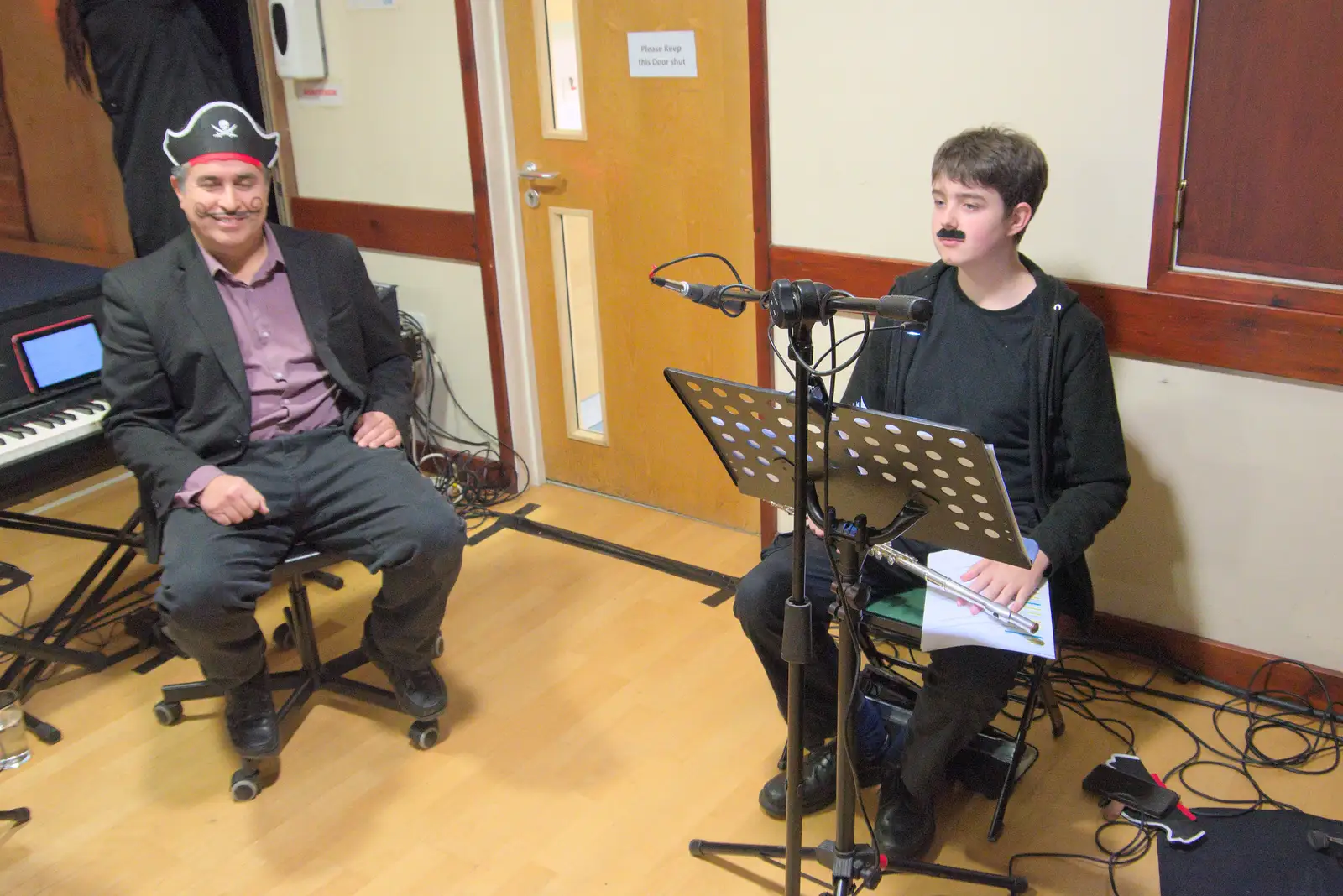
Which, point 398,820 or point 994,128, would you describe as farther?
point 398,820

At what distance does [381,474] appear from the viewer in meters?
2.58

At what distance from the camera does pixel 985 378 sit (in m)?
2.25

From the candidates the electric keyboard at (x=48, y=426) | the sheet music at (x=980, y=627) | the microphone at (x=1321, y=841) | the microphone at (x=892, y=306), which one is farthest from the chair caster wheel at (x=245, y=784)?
the microphone at (x=1321, y=841)

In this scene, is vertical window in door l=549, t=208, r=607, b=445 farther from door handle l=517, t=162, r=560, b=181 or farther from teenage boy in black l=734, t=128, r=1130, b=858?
teenage boy in black l=734, t=128, r=1130, b=858

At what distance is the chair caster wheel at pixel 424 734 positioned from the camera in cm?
263

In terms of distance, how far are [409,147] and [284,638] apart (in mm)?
1528

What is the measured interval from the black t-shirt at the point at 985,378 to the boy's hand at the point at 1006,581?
18 centimetres

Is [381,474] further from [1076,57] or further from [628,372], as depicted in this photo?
[1076,57]

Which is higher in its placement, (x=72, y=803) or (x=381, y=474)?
(x=381, y=474)

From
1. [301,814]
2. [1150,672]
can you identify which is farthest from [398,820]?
[1150,672]

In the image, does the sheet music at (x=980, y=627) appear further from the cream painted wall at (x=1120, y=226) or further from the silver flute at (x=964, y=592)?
the cream painted wall at (x=1120, y=226)

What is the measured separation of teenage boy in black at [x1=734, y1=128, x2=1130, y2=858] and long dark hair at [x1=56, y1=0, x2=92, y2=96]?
7.98 ft

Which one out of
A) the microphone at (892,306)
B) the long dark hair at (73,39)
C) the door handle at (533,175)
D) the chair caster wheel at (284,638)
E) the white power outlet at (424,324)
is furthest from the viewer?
the white power outlet at (424,324)

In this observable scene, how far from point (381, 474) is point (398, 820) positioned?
2.31 ft
